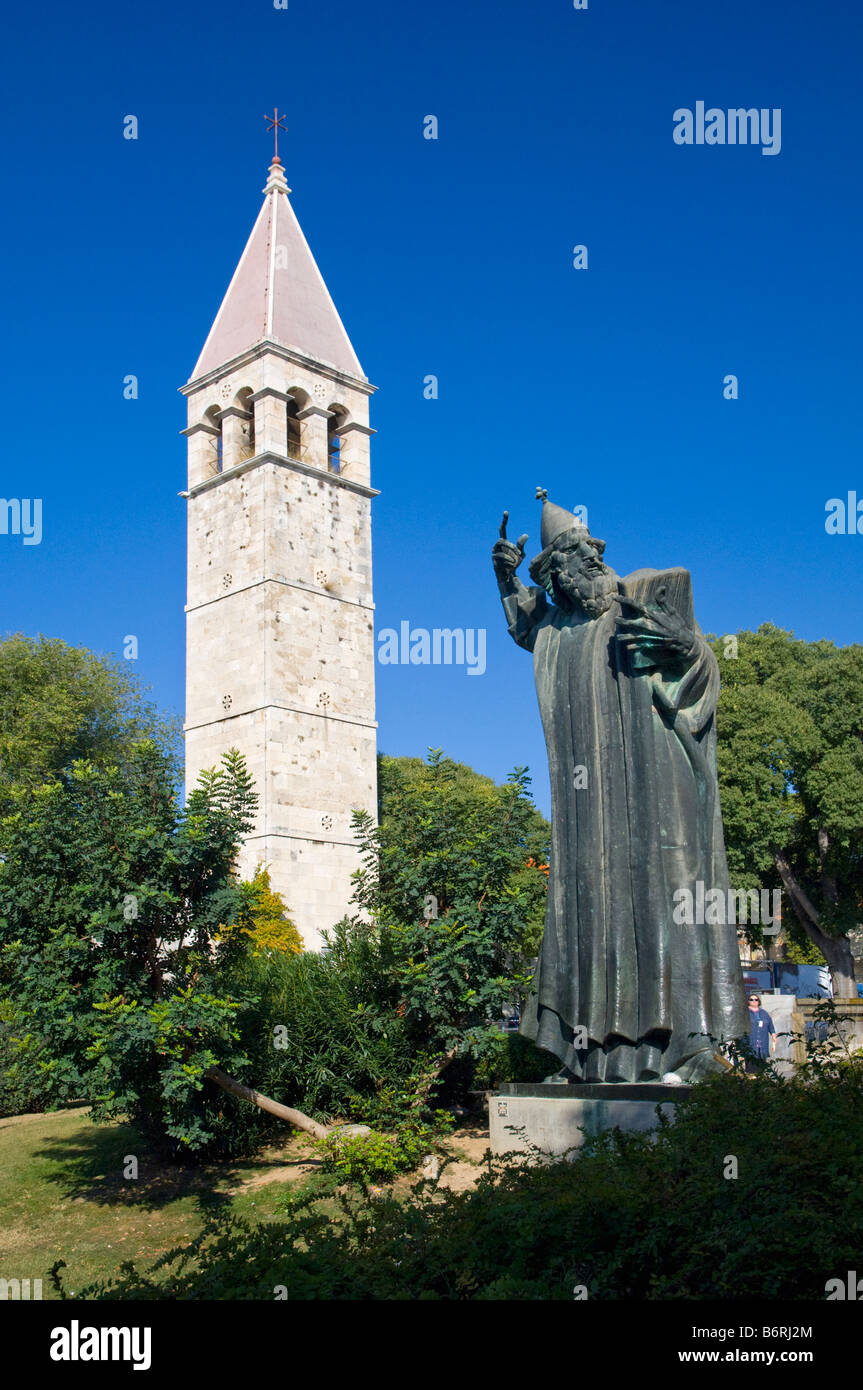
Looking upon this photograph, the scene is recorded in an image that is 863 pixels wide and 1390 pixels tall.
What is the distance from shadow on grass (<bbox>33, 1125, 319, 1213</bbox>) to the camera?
37.3 ft

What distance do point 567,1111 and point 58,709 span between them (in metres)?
30.0

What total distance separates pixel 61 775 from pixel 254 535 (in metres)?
9.64

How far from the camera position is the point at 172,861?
11.7 meters

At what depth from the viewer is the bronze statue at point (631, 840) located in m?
7.11

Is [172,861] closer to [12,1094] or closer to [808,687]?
[12,1094]

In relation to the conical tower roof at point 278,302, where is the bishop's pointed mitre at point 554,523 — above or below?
below

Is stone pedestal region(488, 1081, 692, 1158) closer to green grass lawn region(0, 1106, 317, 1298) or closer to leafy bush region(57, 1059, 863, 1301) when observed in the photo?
leafy bush region(57, 1059, 863, 1301)

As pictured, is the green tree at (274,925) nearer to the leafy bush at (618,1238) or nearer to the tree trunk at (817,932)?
the tree trunk at (817,932)

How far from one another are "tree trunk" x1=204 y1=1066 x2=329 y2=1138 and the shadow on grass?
363 millimetres

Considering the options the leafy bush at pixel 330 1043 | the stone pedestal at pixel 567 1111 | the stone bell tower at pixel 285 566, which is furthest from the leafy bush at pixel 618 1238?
the stone bell tower at pixel 285 566

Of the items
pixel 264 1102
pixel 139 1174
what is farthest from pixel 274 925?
pixel 264 1102

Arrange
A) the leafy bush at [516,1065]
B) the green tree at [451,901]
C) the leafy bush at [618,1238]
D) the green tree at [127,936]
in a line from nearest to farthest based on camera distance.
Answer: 1. the leafy bush at [618,1238]
2. the green tree at [127,936]
3. the green tree at [451,901]
4. the leafy bush at [516,1065]

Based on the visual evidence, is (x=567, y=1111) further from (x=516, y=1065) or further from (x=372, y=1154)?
(x=516, y=1065)

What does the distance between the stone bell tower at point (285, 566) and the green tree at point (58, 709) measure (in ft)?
7.51
